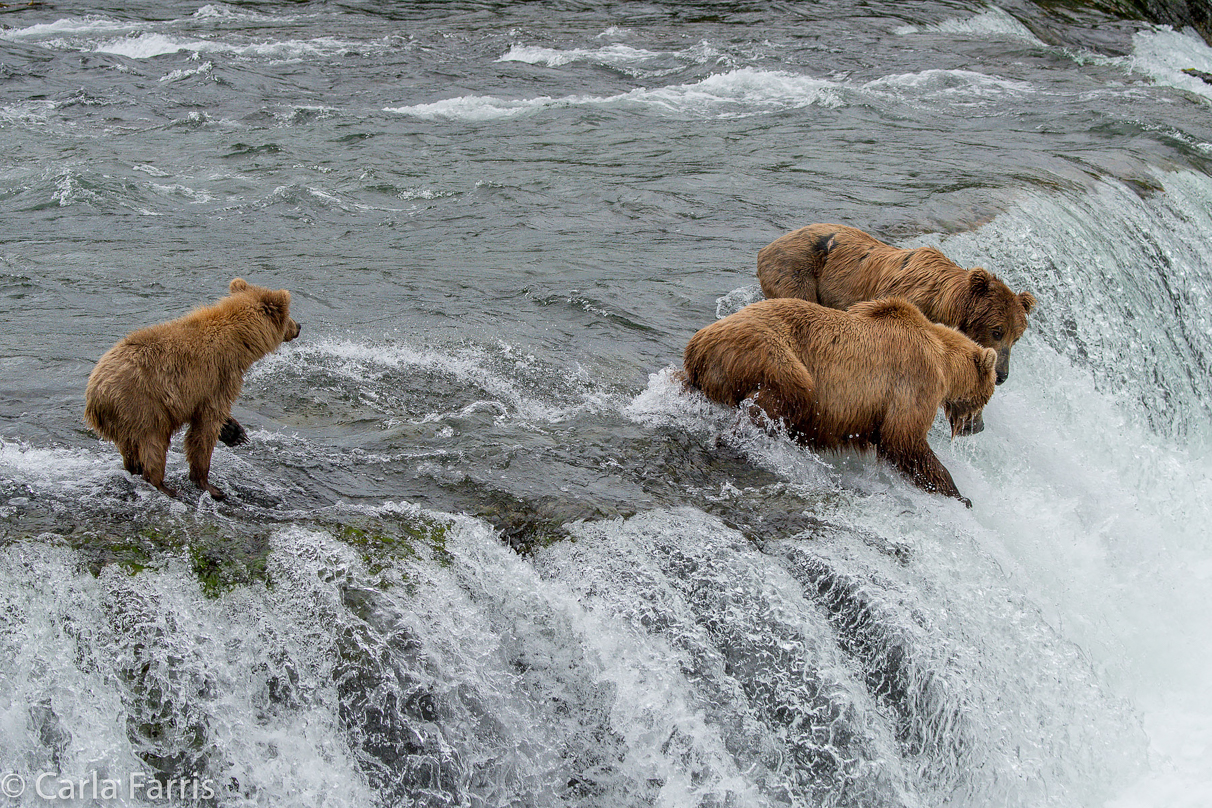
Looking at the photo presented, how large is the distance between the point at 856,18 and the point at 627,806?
54.2 feet

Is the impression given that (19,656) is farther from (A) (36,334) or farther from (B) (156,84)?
(B) (156,84)

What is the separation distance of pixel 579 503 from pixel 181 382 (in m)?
1.82

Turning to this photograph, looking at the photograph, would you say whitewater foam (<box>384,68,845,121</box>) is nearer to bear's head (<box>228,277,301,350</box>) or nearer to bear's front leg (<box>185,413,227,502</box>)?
bear's head (<box>228,277,301,350</box>)

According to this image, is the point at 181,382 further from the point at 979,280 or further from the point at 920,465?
the point at 979,280

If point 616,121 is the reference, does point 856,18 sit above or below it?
above

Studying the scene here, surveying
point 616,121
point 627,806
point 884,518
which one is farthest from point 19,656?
point 616,121

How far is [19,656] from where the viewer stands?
139 inches

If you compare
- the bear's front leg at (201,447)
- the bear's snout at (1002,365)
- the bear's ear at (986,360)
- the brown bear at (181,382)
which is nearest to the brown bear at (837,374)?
the bear's ear at (986,360)

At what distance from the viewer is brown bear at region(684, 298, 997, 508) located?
5145 millimetres

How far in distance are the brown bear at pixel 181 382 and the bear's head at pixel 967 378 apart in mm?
3498

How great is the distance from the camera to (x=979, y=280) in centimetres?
623

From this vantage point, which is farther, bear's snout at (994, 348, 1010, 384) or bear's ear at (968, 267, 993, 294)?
bear's ear at (968, 267, 993, 294)

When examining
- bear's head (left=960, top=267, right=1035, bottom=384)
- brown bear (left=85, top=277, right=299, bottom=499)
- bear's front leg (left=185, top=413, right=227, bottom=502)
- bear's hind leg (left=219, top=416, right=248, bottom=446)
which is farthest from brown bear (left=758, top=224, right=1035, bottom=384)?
bear's front leg (left=185, top=413, right=227, bottom=502)

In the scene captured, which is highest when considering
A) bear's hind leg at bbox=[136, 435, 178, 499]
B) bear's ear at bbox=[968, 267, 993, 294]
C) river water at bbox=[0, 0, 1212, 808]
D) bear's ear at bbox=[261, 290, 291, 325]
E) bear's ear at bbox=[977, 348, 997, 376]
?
bear's ear at bbox=[968, 267, 993, 294]
